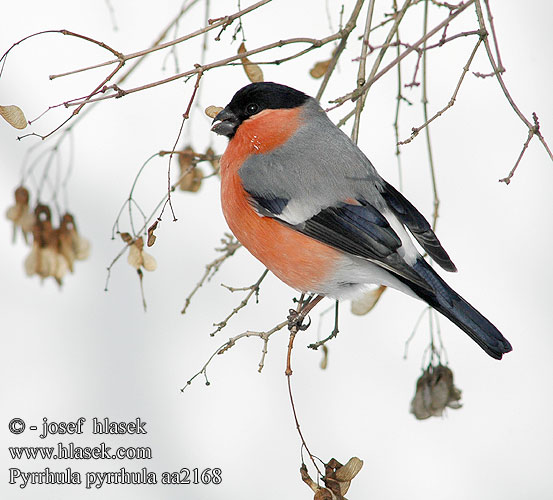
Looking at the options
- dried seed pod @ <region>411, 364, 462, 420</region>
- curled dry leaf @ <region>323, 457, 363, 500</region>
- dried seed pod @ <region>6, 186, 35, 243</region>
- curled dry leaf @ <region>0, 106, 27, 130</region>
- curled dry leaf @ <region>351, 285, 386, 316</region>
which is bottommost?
curled dry leaf @ <region>323, 457, 363, 500</region>

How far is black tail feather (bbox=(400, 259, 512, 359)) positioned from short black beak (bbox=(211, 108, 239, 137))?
1.54ft

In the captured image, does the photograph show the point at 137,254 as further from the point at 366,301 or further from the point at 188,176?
the point at 366,301

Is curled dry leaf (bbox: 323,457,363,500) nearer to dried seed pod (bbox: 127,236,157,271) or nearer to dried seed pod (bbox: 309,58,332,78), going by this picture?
dried seed pod (bbox: 127,236,157,271)

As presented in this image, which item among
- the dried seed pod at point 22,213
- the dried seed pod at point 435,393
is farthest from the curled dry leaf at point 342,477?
the dried seed pod at point 22,213

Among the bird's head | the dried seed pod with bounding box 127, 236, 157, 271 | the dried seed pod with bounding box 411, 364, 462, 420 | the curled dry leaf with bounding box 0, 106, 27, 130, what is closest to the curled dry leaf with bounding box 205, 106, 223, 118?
the bird's head

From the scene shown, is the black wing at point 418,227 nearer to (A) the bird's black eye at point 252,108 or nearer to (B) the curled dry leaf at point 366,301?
(B) the curled dry leaf at point 366,301

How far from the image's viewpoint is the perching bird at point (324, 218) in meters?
1.29

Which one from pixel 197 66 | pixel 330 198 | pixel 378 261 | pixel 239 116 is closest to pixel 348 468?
pixel 378 261

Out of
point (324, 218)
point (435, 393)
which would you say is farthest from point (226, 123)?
point (435, 393)

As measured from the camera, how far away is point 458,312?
127 cm

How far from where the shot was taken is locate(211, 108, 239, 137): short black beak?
4.71 ft

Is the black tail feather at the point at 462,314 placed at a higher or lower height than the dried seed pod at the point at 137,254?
lower

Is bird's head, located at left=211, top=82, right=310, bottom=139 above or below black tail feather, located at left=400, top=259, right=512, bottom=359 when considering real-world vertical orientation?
above

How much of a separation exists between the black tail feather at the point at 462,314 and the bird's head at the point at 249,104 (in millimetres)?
448
